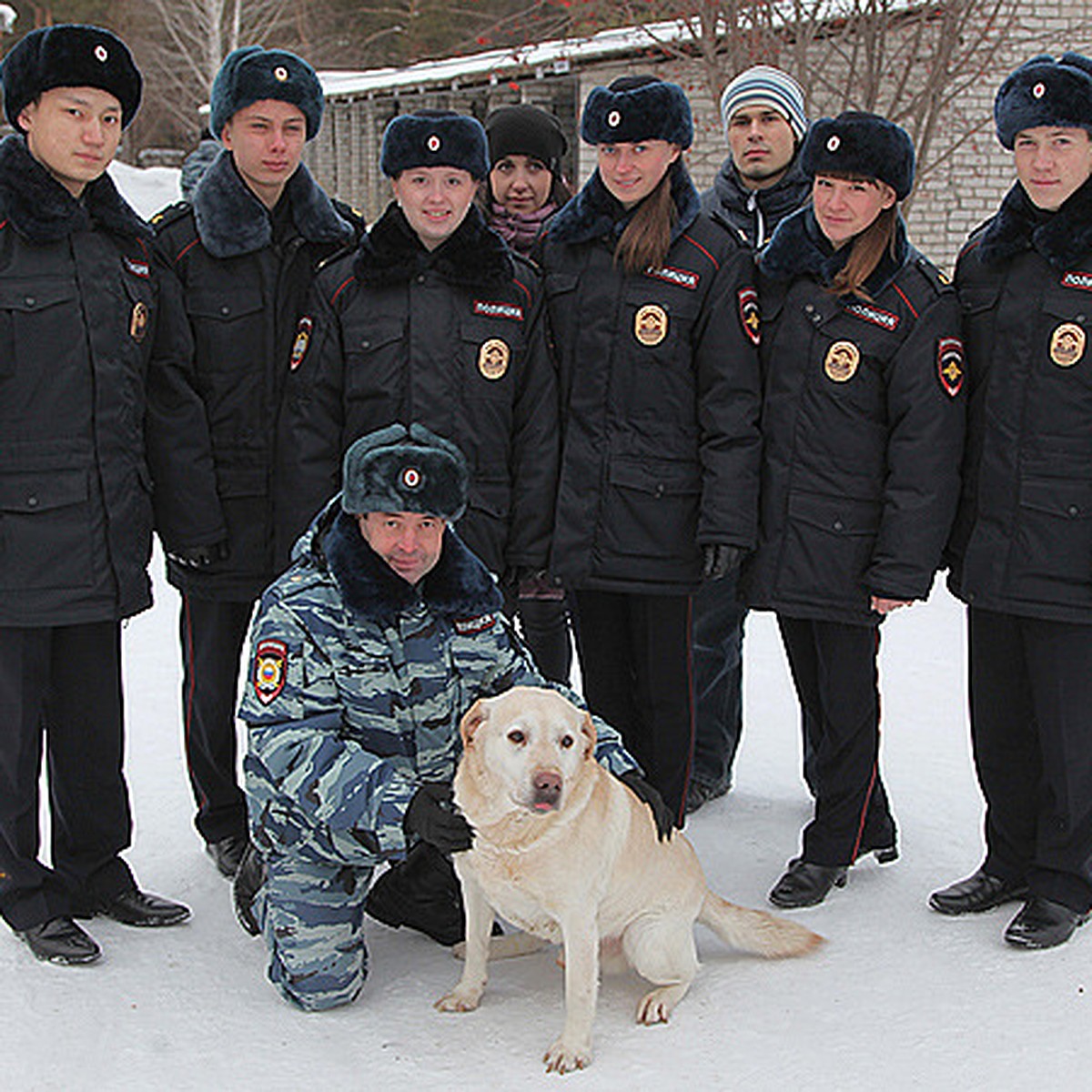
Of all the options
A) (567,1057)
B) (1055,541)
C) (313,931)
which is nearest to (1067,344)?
(1055,541)

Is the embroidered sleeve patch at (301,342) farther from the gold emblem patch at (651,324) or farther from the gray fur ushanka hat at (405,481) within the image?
the gold emblem patch at (651,324)

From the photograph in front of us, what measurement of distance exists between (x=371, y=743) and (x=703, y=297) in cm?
151

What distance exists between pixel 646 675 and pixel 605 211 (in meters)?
1.35

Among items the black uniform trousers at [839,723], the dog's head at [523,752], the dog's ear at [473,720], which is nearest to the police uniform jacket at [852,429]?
the black uniform trousers at [839,723]

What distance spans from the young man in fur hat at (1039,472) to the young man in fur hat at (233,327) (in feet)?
6.14

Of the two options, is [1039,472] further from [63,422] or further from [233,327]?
[63,422]

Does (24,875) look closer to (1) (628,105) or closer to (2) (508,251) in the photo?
(2) (508,251)

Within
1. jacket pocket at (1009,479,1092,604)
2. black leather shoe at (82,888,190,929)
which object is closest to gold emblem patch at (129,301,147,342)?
black leather shoe at (82,888,190,929)

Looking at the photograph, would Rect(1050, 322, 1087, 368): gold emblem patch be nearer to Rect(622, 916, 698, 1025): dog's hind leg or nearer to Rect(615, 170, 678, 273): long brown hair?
Rect(615, 170, 678, 273): long brown hair

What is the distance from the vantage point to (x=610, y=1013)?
10.2 ft

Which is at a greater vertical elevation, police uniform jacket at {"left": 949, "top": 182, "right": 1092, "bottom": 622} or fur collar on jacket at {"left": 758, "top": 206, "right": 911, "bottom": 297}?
fur collar on jacket at {"left": 758, "top": 206, "right": 911, "bottom": 297}

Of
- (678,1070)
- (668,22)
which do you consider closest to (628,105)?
(678,1070)

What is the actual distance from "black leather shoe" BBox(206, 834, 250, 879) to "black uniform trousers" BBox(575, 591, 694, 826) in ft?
3.79

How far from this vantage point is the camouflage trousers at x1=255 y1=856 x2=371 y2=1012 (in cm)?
310
